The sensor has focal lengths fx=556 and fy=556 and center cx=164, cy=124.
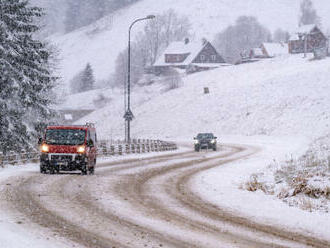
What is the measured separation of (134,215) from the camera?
1123 centimetres

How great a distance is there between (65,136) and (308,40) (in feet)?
334

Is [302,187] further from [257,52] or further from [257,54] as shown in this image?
[257,52]

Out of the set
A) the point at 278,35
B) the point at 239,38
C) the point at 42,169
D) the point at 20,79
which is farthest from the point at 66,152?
the point at 278,35

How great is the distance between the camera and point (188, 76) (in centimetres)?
11081

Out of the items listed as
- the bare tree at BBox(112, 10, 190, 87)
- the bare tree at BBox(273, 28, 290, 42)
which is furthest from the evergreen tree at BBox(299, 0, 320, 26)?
the bare tree at BBox(112, 10, 190, 87)

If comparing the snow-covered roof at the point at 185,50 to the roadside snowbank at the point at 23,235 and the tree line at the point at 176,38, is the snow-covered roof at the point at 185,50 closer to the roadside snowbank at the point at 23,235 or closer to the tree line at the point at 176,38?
the tree line at the point at 176,38

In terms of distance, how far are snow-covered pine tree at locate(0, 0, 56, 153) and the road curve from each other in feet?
34.3

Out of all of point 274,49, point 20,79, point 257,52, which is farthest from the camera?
point 274,49

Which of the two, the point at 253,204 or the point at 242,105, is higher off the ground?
the point at 242,105

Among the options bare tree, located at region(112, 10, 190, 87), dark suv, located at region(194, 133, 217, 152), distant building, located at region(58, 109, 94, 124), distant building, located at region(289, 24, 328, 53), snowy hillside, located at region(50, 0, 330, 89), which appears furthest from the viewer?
snowy hillside, located at region(50, 0, 330, 89)

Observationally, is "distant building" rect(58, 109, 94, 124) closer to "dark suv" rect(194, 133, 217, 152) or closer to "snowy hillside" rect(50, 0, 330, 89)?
"snowy hillside" rect(50, 0, 330, 89)

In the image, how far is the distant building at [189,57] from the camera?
12506 cm

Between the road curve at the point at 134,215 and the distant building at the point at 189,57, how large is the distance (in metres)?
107

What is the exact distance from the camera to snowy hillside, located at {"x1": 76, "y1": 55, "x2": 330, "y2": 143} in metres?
66.8
